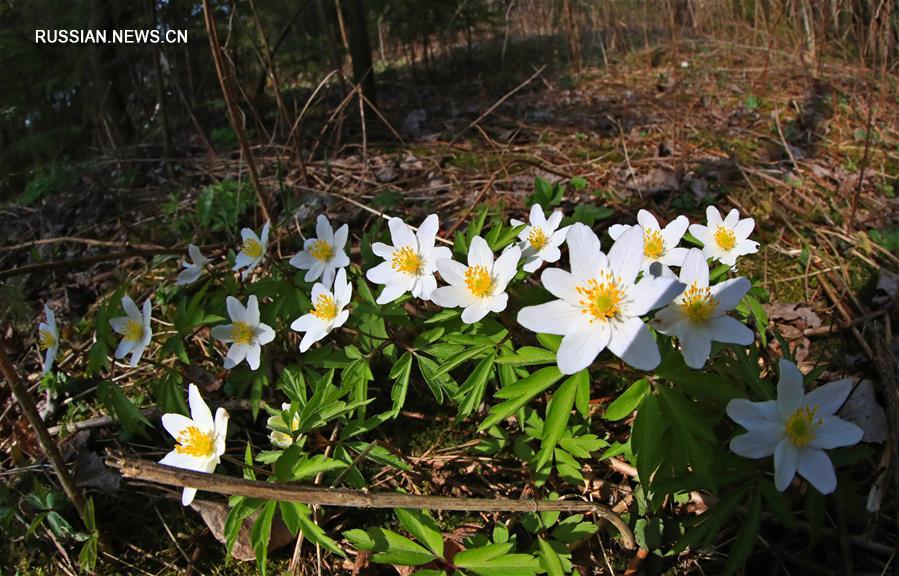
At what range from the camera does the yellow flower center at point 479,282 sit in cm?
160

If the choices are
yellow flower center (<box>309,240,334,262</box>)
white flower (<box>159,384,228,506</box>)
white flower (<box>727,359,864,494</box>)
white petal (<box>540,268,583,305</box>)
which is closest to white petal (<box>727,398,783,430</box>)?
white flower (<box>727,359,864,494</box>)

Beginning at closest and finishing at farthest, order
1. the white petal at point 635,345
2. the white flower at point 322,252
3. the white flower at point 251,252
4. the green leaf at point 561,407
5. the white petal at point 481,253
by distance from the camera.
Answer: the white petal at point 635,345 < the green leaf at point 561,407 < the white petal at point 481,253 < the white flower at point 322,252 < the white flower at point 251,252

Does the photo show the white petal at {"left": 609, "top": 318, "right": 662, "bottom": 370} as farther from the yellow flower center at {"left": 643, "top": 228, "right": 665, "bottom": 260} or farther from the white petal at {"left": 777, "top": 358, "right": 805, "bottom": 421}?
the yellow flower center at {"left": 643, "top": 228, "right": 665, "bottom": 260}

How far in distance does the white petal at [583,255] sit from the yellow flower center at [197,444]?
3.82 feet

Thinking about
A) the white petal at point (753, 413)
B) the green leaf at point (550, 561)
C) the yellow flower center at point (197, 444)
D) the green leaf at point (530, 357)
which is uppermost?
the green leaf at point (530, 357)

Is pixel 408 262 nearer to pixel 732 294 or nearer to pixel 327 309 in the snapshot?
pixel 327 309

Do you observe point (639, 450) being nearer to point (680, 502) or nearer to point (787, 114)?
point (680, 502)

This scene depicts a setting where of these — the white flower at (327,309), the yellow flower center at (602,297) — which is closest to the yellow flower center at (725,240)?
the yellow flower center at (602,297)

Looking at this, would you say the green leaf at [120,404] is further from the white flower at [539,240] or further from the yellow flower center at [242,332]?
the white flower at [539,240]

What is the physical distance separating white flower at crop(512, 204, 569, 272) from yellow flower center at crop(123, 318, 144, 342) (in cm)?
146

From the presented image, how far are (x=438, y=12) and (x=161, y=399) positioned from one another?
576cm

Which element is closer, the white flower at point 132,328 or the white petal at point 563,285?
the white petal at point 563,285

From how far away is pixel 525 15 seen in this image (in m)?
8.92

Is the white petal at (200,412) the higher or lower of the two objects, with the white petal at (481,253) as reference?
lower
